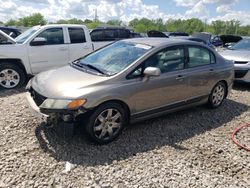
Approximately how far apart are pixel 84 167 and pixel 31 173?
2.12 feet

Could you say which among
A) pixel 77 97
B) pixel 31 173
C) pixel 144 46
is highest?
pixel 144 46

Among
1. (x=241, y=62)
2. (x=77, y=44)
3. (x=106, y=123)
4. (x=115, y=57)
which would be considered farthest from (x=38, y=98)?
(x=241, y=62)

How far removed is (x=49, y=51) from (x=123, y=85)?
414 centimetres

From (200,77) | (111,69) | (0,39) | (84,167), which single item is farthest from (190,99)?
(0,39)

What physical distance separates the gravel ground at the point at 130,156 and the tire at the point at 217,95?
0.75m

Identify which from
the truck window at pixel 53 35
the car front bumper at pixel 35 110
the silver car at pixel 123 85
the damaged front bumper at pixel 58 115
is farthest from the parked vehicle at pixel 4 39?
the damaged front bumper at pixel 58 115

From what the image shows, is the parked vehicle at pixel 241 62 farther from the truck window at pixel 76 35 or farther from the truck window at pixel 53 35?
the truck window at pixel 53 35

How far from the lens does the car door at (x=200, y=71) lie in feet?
16.3

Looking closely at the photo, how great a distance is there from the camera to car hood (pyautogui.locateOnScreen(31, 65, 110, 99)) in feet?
12.0

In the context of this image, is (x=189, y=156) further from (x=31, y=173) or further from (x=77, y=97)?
(x=31, y=173)

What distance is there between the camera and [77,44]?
786 centimetres

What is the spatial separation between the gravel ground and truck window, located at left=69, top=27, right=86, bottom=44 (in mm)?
3363

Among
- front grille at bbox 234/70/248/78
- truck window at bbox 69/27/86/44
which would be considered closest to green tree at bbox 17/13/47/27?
truck window at bbox 69/27/86/44

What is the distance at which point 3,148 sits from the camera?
3.72 meters
